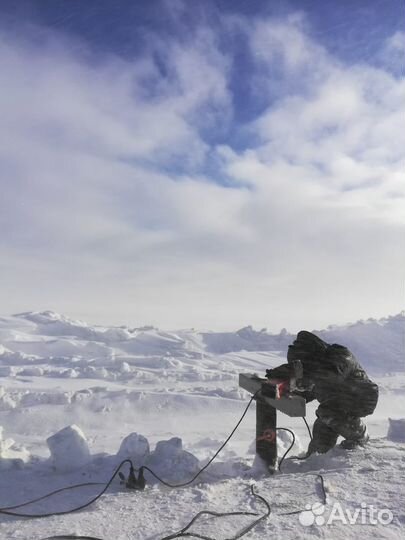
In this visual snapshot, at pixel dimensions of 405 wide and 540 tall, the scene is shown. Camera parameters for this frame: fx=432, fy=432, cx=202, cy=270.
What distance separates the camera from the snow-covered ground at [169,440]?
272 cm

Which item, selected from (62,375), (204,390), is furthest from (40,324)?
(204,390)

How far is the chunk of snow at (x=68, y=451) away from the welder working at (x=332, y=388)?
1817mm

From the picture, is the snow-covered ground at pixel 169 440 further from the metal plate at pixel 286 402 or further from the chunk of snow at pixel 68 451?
the metal plate at pixel 286 402

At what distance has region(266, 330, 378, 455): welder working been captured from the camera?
13.0 ft

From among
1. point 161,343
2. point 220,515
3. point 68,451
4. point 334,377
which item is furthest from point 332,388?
point 161,343

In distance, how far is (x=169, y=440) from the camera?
3975 mm

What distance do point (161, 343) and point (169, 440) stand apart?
19.4 metres

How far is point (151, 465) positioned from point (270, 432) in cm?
108

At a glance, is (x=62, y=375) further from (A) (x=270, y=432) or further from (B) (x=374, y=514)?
(B) (x=374, y=514)

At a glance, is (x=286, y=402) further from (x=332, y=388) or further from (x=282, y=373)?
(x=332, y=388)

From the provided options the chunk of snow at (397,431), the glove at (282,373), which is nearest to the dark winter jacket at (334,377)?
the glove at (282,373)

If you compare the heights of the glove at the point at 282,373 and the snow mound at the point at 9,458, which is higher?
the glove at the point at 282,373

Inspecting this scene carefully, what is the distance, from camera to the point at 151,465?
12.3 feet

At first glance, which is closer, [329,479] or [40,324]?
[329,479]
